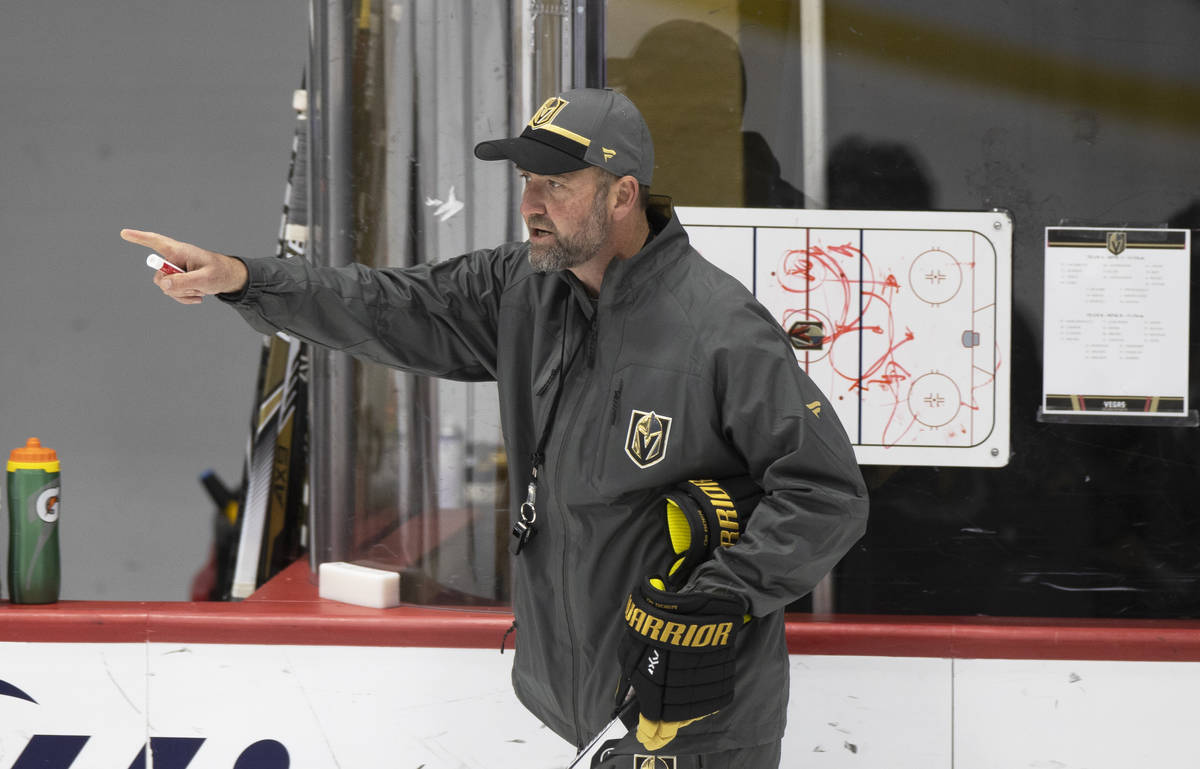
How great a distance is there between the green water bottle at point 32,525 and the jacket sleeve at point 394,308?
1010mm

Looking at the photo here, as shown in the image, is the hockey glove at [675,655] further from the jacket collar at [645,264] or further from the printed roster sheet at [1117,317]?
the printed roster sheet at [1117,317]

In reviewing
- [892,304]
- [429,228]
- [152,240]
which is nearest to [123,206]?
[429,228]

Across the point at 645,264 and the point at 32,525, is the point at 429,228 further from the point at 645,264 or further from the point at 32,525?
the point at 32,525

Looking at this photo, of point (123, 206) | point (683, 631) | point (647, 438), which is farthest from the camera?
point (123, 206)

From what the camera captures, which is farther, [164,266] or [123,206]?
[123,206]

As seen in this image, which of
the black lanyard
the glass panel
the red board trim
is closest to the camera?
the black lanyard

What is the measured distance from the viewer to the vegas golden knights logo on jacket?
1603 mm

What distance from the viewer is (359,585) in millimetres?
2502

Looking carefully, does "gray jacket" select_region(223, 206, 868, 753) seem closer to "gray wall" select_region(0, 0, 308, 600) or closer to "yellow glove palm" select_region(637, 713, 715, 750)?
"yellow glove palm" select_region(637, 713, 715, 750)

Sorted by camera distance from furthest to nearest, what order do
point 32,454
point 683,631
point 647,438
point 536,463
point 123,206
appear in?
point 123,206 → point 32,454 → point 536,463 → point 647,438 → point 683,631

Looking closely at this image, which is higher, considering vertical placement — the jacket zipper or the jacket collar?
the jacket collar

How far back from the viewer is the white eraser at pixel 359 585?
2488mm

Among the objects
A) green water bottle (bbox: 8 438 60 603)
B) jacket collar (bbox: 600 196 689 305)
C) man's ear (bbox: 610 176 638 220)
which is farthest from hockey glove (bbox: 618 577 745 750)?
green water bottle (bbox: 8 438 60 603)

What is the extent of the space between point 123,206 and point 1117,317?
3177 mm
